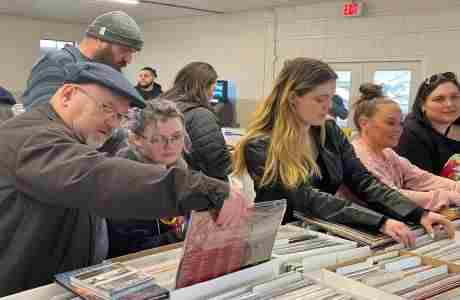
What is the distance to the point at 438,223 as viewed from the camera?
5.20 feet

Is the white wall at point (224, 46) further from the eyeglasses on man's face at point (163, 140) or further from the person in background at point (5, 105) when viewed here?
the eyeglasses on man's face at point (163, 140)

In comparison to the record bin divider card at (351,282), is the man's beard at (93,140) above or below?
above

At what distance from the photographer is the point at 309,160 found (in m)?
1.68

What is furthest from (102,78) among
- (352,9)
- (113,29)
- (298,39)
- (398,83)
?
(298,39)

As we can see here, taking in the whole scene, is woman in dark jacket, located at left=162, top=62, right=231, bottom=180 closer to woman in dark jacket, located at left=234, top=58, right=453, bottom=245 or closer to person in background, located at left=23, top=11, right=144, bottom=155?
person in background, located at left=23, top=11, right=144, bottom=155

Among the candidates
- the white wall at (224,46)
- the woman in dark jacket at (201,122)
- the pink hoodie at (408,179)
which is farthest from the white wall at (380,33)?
the pink hoodie at (408,179)

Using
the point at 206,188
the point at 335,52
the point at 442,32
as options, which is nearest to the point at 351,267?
the point at 206,188

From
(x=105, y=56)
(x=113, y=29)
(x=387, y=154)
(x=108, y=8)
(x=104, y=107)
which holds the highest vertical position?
(x=108, y=8)

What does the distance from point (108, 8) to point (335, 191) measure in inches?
283

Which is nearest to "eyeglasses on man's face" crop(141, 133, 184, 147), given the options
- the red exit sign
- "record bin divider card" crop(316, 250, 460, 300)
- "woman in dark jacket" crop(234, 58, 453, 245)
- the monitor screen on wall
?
"woman in dark jacket" crop(234, 58, 453, 245)

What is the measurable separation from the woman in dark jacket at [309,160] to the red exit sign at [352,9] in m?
4.90

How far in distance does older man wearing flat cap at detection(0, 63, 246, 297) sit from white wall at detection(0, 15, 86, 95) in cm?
931

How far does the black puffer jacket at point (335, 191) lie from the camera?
1.53 meters

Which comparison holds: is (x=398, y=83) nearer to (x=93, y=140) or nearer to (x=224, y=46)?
(x=224, y=46)
